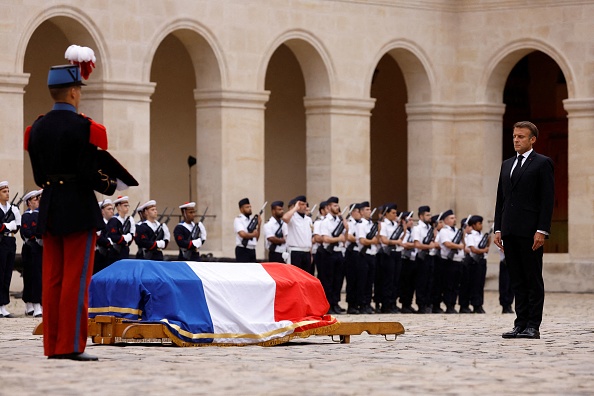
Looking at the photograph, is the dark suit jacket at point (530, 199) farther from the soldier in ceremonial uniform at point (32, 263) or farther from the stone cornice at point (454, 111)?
the stone cornice at point (454, 111)

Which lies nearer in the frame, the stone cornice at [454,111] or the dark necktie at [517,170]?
the dark necktie at [517,170]

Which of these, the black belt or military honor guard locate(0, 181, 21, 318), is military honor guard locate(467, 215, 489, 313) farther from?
the black belt

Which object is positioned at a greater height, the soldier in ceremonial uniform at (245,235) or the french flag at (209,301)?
the soldier in ceremonial uniform at (245,235)

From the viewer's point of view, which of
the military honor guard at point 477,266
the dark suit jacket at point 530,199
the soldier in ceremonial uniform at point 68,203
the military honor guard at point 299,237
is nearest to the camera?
the soldier in ceremonial uniform at point 68,203

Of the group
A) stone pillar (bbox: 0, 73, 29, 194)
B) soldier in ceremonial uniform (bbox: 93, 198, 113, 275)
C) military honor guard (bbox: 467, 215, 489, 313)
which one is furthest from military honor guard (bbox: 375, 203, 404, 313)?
stone pillar (bbox: 0, 73, 29, 194)

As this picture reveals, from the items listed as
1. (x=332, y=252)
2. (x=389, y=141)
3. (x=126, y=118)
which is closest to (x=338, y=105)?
(x=126, y=118)

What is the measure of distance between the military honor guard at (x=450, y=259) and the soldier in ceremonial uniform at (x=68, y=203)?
13224 mm

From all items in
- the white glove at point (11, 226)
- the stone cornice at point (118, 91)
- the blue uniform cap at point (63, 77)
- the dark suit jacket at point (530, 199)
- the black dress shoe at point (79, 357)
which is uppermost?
the stone cornice at point (118, 91)

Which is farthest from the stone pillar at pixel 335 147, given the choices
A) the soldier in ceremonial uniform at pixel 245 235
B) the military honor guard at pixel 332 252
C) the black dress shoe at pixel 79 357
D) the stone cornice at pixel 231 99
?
the black dress shoe at pixel 79 357

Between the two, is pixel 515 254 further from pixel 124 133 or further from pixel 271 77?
pixel 271 77

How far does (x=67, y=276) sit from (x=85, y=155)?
0.75 m

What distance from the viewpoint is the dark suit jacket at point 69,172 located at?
9.32 m

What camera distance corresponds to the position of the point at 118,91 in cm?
2286

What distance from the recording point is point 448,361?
9891 mm
